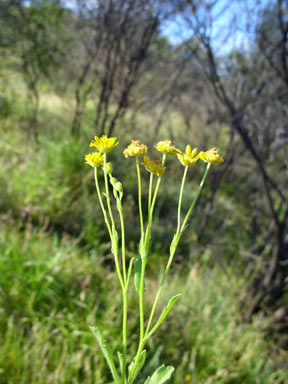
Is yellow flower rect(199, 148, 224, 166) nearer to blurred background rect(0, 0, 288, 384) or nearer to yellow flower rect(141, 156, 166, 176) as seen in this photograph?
yellow flower rect(141, 156, 166, 176)

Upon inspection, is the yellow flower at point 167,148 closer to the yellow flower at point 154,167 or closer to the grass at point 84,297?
the yellow flower at point 154,167

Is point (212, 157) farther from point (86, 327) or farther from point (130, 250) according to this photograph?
point (130, 250)

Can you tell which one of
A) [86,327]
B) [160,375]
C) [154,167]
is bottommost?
[86,327]

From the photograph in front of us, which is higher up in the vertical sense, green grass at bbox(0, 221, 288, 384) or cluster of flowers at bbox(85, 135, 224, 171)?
cluster of flowers at bbox(85, 135, 224, 171)

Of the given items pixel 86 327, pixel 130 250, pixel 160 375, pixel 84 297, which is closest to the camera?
pixel 160 375

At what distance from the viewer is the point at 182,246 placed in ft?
11.6

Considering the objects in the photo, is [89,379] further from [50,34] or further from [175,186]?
[50,34]

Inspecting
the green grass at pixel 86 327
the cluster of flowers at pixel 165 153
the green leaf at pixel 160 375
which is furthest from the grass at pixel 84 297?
the cluster of flowers at pixel 165 153

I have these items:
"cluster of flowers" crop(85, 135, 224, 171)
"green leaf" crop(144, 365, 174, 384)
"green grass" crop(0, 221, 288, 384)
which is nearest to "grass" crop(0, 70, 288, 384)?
"green grass" crop(0, 221, 288, 384)

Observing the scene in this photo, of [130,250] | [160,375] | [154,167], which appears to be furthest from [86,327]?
[154,167]

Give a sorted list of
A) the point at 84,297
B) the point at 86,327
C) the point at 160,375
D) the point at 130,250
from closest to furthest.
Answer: the point at 160,375 < the point at 86,327 < the point at 84,297 < the point at 130,250

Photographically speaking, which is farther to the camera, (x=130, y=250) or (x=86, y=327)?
(x=130, y=250)

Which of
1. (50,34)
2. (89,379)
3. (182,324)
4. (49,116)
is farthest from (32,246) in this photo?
(49,116)

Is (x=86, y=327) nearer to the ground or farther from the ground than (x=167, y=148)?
nearer to the ground
